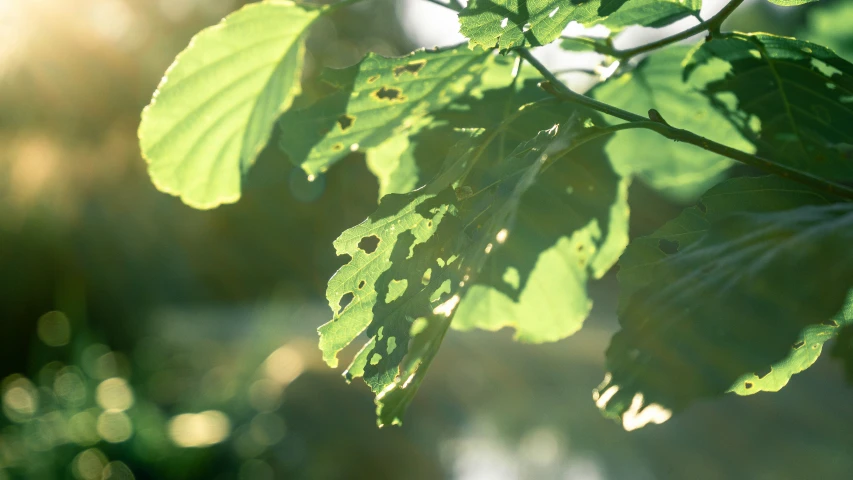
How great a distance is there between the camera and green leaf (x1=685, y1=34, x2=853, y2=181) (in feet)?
2.11

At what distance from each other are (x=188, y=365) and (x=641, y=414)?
7.35m

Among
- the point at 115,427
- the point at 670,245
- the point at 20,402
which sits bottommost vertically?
the point at 115,427

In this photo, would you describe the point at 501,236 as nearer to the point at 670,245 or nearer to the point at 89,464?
the point at 670,245

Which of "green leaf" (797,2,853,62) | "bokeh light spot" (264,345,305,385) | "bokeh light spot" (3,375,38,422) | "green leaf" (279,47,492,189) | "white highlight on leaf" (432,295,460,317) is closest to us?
"white highlight on leaf" (432,295,460,317)

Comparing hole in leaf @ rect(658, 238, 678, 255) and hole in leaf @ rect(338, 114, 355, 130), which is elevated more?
hole in leaf @ rect(338, 114, 355, 130)

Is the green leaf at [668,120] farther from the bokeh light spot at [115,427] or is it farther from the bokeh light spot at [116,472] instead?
the bokeh light spot at [115,427]

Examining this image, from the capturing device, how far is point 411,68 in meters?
0.77

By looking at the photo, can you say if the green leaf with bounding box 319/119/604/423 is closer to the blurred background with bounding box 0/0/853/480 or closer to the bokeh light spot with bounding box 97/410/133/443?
the blurred background with bounding box 0/0/853/480

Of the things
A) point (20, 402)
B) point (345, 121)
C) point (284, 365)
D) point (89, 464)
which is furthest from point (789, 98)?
point (284, 365)

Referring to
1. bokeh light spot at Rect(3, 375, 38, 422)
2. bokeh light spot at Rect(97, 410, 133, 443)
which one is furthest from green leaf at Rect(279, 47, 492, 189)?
bokeh light spot at Rect(3, 375, 38, 422)

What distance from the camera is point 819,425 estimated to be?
7.33m

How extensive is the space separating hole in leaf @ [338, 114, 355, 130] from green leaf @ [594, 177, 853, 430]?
0.44 m

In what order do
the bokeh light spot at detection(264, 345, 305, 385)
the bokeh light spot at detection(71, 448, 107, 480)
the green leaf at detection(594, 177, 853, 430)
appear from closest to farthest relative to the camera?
the green leaf at detection(594, 177, 853, 430) → the bokeh light spot at detection(71, 448, 107, 480) → the bokeh light spot at detection(264, 345, 305, 385)

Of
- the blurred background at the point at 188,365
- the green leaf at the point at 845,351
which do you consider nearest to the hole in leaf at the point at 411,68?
the green leaf at the point at 845,351
